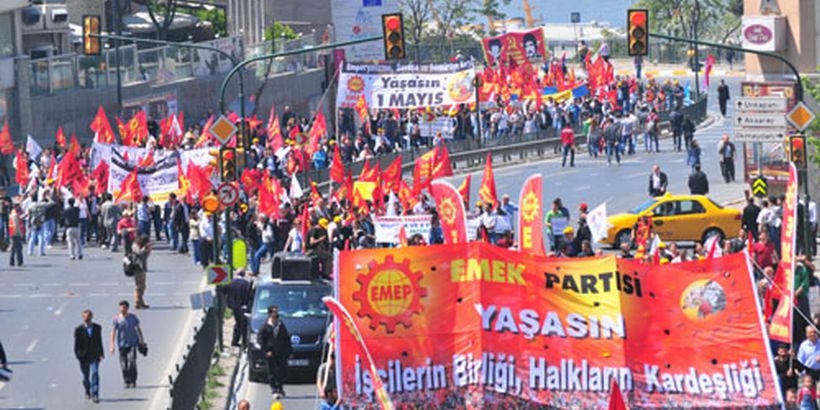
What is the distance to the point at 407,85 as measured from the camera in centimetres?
5925

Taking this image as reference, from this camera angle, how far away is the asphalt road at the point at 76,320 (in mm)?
27656

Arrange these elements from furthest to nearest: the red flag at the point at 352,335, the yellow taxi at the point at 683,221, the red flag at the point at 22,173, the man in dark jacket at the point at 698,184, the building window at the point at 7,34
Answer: the building window at the point at 7,34 → the red flag at the point at 22,173 → the man in dark jacket at the point at 698,184 → the yellow taxi at the point at 683,221 → the red flag at the point at 352,335

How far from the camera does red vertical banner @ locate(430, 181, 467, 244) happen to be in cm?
2777

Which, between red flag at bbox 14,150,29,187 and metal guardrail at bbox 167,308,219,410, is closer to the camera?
metal guardrail at bbox 167,308,219,410

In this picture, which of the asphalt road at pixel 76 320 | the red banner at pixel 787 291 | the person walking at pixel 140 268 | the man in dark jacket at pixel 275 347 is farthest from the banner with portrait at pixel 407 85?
the red banner at pixel 787 291

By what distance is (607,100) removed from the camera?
2758 inches

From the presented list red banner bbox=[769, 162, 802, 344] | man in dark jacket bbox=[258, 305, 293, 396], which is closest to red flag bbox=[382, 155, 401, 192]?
man in dark jacket bbox=[258, 305, 293, 396]

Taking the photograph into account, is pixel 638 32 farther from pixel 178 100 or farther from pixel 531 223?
pixel 178 100

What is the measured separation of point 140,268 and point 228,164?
7.73ft

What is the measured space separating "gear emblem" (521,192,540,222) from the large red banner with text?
8.42 m

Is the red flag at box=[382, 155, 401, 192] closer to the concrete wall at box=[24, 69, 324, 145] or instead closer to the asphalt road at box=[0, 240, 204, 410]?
the asphalt road at box=[0, 240, 204, 410]

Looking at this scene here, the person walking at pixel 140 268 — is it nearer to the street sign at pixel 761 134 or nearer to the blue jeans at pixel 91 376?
the blue jeans at pixel 91 376

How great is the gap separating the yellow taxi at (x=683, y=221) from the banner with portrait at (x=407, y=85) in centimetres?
1686

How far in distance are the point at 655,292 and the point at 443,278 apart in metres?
2.00
